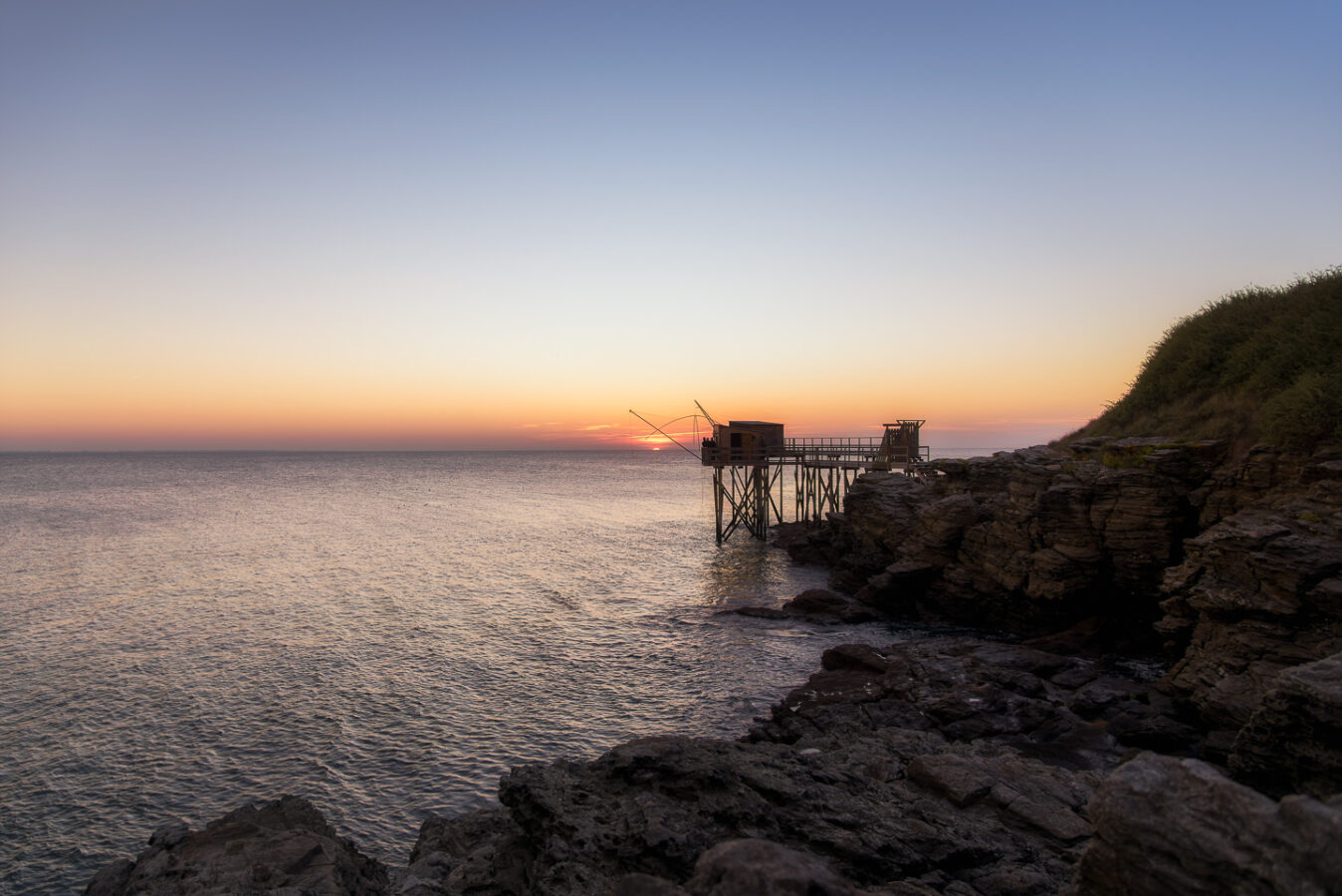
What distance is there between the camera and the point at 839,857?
9.46m

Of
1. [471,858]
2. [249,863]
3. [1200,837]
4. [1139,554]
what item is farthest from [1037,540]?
[249,863]

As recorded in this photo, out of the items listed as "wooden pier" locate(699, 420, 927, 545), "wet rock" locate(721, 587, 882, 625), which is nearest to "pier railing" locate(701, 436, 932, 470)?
"wooden pier" locate(699, 420, 927, 545)

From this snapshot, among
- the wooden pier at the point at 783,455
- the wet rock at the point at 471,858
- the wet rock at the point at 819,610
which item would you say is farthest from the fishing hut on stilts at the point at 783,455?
the wet rock at the point at 471,858

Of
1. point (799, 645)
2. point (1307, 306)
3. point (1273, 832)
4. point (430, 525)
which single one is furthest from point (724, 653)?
point (430, 525)

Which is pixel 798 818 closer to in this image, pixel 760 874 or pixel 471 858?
pixel 760 874

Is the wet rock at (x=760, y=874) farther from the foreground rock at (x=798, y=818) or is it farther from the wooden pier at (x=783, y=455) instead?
the wooden pier at (x=783, y=455)

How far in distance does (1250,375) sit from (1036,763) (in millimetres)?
21582

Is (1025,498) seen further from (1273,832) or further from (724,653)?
(1273,832)

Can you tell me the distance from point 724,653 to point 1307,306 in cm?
2569

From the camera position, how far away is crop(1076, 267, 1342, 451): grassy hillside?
19531 millimetres

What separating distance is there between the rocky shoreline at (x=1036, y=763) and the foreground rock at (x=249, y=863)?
1.9 inches

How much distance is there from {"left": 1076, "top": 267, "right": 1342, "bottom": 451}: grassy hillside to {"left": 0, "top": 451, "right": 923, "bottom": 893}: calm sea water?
48.1 feet

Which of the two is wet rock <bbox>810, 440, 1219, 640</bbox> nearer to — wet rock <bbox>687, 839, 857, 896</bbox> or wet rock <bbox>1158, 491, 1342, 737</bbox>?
wet rock <bbox>1158, 491, 1342, 737</bbox>

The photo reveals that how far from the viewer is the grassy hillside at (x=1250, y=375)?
1953cm
